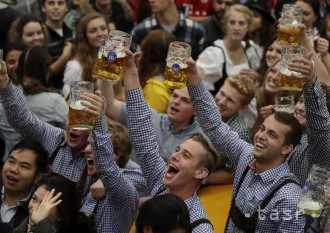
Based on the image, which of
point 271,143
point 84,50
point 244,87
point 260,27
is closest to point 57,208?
point 271,143

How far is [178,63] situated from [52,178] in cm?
85

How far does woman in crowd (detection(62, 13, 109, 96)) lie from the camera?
723 cm

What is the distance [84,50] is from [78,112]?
2.79 metres

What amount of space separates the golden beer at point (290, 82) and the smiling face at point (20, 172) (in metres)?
1.48

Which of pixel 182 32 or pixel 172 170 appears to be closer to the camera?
pixel 172 170

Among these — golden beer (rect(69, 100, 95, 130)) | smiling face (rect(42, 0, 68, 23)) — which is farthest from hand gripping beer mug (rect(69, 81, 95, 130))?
smiling face (rect(42, 0, 68, 23))

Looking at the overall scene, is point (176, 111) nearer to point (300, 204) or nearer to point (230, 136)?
point (230, 136)

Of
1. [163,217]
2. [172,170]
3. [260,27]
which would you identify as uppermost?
[163,217]

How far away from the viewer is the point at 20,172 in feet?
17.4

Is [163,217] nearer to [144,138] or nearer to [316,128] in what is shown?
[144,138]

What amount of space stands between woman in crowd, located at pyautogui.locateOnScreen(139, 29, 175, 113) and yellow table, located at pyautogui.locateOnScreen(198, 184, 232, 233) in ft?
2.42

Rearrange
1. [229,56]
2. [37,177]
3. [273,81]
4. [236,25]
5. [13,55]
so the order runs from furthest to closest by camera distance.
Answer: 1. [236,25]
2. [229,56]
3. [13,55]
4. [273,81]
5. [37,177]

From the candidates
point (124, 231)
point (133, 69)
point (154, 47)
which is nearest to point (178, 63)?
point (133, 69)

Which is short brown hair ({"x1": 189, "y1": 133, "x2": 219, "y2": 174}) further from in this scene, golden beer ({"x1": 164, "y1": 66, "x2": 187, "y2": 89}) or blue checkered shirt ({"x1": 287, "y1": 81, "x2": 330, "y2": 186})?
blue checkered shirt ({"x1": 287, "y1": 81, "x2": 330, "y2": 186})
